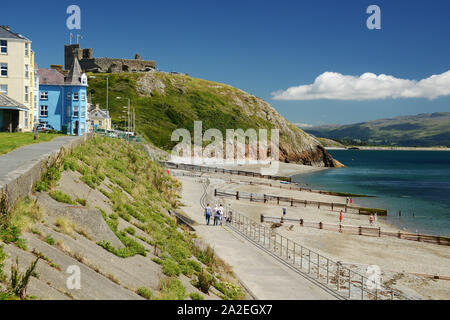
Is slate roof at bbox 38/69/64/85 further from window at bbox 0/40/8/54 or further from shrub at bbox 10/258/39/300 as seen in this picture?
shrub at bbox 10/258/39/300

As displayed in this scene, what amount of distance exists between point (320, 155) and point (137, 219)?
13865cm

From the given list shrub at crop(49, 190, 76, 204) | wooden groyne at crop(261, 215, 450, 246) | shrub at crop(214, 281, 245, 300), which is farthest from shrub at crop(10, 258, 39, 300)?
wooden groyne at crop(261, 215, 450, 246)

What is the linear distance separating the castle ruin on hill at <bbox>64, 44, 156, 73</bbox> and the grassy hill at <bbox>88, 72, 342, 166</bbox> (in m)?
14.8

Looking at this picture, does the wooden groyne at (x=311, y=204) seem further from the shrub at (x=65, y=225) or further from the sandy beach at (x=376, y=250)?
the shrub at (x=65, y=225)

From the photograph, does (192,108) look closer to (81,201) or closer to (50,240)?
(81,201)

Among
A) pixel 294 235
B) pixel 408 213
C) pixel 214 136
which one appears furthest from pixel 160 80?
pixel 294 235

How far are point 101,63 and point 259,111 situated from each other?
241ft

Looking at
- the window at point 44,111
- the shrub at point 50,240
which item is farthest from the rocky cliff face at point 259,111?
the shrub at point 50,240

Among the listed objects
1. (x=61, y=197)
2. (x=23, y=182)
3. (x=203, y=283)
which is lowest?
(x=203, y=283)

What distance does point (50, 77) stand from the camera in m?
55.5

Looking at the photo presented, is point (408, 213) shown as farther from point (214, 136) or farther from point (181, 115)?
point (181, 115)

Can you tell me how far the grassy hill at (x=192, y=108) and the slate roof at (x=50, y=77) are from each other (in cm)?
5682

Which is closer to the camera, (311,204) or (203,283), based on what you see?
(203,283)

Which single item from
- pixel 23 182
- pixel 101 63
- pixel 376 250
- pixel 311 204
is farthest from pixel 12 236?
pixel 101 63
